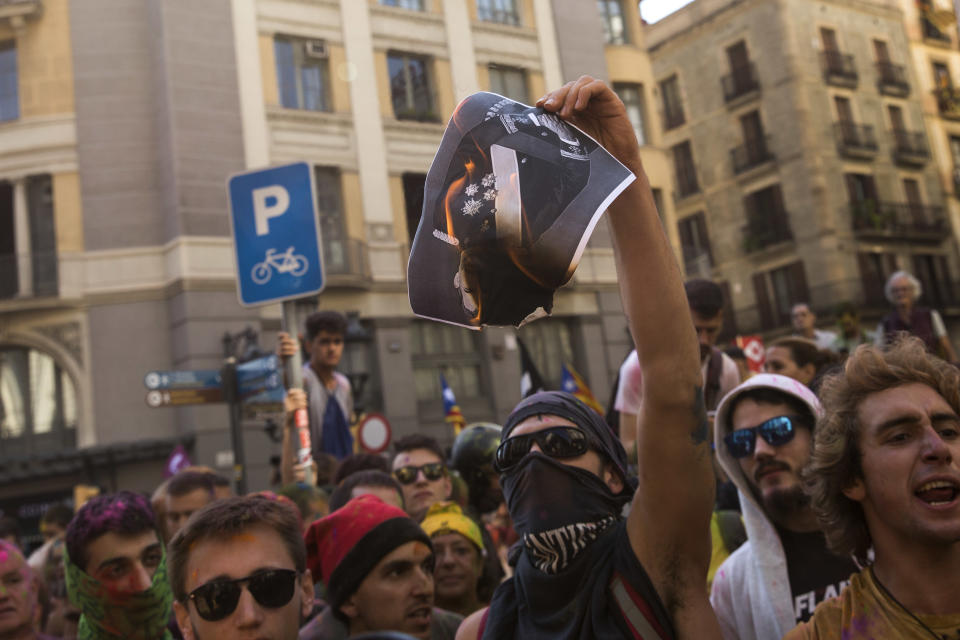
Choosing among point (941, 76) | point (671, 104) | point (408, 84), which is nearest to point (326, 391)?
point (408, 84)

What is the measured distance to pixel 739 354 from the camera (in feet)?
26.0

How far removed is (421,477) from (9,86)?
65.7ft

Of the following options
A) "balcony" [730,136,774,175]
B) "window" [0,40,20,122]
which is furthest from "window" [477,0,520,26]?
"balcony" [730,136,774,175]

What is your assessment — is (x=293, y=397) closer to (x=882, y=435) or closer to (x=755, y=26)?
(x=882, y=435)

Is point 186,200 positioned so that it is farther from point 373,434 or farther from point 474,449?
point 474,449

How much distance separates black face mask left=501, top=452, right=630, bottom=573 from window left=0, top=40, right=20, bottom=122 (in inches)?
858

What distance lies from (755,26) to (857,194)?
8.04 meters

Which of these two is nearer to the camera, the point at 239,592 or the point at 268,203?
the point at 239,592

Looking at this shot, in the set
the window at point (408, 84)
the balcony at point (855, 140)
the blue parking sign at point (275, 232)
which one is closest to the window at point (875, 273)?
the balcony at point (855, 140)

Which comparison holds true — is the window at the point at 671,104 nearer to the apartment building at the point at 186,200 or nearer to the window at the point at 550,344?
the apartment building at the point at 186,200

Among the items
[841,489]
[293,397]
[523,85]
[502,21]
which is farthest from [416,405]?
[841,489]

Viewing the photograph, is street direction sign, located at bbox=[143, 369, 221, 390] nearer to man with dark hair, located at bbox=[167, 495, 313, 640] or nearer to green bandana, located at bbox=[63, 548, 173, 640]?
green bandana, located at bbox=[63, 548, 173, 640]

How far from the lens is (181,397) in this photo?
10086 mm

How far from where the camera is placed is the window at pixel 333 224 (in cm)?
2183
